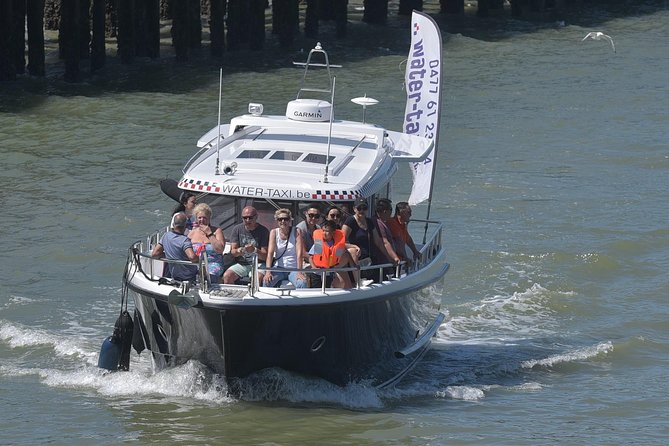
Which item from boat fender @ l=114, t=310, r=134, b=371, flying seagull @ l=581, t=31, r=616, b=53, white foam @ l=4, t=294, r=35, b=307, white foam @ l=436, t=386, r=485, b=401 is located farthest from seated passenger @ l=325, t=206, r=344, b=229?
flying seagull @ l=581, t=31, r=616, b=53

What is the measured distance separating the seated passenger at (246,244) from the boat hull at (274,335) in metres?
0.57

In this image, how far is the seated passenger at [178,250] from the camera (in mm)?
14234

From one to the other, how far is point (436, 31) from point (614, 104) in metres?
17.6

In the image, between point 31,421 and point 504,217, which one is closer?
point 31,421

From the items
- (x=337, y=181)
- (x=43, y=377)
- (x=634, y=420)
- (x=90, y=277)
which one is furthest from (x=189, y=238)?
(x=90, y=277)

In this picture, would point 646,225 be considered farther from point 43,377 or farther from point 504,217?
point 43,377

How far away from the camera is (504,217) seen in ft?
80.6

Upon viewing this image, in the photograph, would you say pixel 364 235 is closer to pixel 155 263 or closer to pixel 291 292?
pixel 291 292

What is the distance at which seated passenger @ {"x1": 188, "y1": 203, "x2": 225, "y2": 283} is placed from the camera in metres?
14.3

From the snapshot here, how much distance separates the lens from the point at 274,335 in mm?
13844

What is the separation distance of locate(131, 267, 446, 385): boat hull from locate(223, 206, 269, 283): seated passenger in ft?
1.89

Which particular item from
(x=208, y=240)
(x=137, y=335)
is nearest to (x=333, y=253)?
(x=208, y=240)

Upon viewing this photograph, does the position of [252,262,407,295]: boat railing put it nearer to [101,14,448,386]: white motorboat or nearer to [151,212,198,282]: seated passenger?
[101,14,448,386]: white motorboat

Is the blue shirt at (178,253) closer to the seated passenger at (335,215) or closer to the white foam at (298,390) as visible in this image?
the white foam at (298,390)
